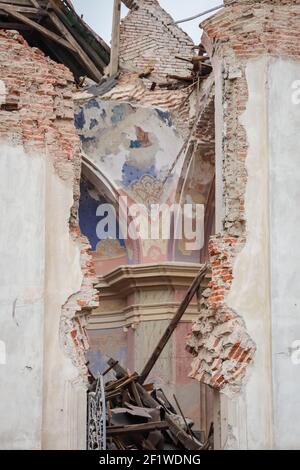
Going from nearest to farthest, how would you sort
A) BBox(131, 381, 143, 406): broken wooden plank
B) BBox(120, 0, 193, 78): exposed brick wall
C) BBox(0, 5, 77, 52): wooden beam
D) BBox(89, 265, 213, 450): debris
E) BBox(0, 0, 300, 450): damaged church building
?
BBox(0, 0, 300, 450): damaged church building
BBox(89, 265, 213, 450): debris
BBox(131, 381, 143, 406): broken wooden plank
BBox(120, 0, 193, 78): exposed brick wall
BBox(0, 5, 77, 52): wooden beam

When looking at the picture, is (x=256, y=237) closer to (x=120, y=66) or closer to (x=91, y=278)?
(x=91, y=278)

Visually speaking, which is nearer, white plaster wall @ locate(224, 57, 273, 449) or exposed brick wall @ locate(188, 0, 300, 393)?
white plaster wall @ locate(224, 57, 273, 449)

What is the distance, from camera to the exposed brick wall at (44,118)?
12328 mm

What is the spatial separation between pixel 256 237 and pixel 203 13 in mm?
3091

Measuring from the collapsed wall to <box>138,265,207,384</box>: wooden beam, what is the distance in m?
3.27

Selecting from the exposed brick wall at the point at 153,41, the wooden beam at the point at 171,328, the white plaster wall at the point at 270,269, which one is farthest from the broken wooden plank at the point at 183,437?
the exposed brick wall at the point at 153,41

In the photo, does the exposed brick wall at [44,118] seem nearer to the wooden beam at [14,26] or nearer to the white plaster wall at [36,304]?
the white plaster wall at [36,304]

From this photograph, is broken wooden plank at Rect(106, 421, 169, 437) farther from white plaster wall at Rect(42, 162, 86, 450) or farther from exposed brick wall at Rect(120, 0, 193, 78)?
exposed brick wall at Rect(120, 0, 193, 78)

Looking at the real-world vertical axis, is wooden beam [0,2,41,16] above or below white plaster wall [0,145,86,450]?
above

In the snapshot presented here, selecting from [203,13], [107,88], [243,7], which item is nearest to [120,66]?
[107,88]

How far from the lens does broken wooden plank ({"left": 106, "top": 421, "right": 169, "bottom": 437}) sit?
45.4ft

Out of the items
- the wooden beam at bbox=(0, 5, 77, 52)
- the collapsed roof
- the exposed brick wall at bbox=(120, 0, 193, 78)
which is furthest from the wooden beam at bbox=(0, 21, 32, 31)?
the exposed brick wall at bbox=(120, 0, 193, 78)

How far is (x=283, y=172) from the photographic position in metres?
12.6

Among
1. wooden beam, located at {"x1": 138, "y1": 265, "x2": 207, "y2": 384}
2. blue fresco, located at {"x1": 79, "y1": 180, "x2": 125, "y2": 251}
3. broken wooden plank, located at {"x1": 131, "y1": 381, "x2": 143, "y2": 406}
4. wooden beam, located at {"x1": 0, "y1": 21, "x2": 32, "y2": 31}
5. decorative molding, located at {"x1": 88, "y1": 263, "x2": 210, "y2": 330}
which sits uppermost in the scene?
wooden beam, located at {"x1": 0, "y1": 21, "x2": 32, "y2": 31}
